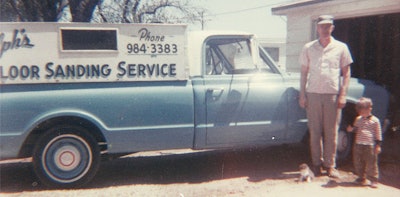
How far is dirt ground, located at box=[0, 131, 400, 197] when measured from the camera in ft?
14.8

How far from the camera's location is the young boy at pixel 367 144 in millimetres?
4496

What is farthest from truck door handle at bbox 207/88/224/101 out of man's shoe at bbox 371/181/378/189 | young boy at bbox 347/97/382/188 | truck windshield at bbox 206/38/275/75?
man's shoe at bbox 371/181/378/189

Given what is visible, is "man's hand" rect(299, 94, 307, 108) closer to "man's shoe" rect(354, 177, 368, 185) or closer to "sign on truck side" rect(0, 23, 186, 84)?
"man's shoe" rect(354, 177, 368, 185)

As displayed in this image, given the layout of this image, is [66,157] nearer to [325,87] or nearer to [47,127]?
[47,127]

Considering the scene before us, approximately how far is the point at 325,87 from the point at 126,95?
7.74ft

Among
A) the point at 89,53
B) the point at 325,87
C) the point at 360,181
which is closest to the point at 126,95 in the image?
the point at 89,53

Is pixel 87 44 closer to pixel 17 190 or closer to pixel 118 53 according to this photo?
pixel 118 53

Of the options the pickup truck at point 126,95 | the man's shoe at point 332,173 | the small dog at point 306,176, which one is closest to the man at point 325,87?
the man's shoe at point 332,173

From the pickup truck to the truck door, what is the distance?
0.04 ft

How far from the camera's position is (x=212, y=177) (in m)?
5.15

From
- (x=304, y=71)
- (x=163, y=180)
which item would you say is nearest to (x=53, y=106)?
(x=163, y=180)

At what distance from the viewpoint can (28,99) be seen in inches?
172

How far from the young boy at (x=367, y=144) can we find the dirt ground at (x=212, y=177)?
172 millimetres

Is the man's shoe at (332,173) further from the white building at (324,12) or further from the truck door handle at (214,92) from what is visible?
the white building at (324,12)
